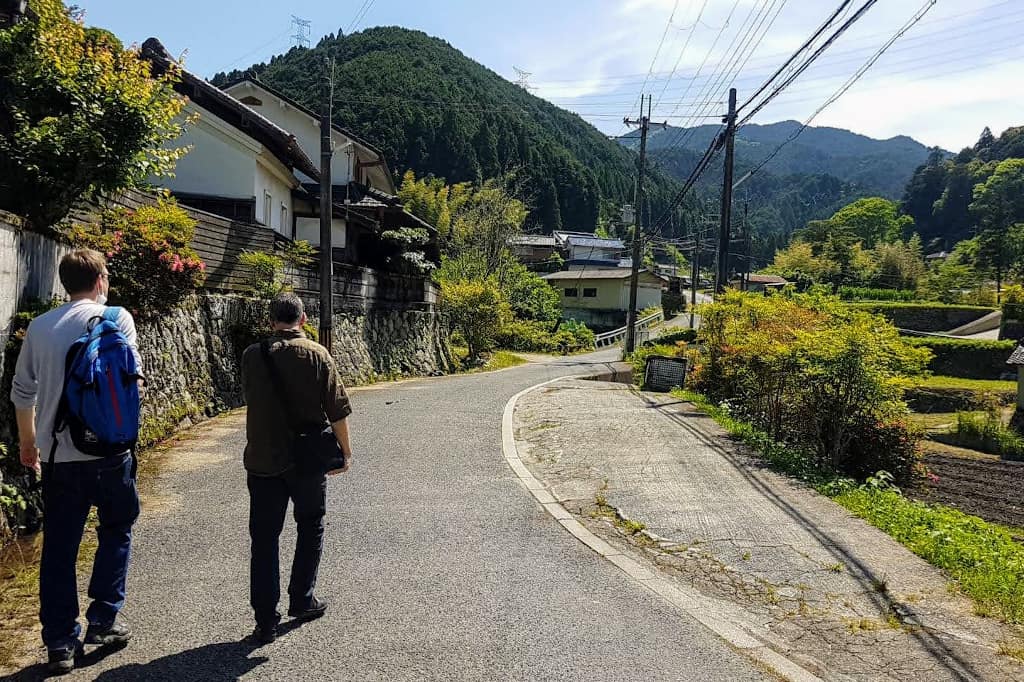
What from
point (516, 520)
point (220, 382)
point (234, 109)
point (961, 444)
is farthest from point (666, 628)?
point (961, 444)

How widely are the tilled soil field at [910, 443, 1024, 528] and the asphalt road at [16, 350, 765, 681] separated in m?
9.38

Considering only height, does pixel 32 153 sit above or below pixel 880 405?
above

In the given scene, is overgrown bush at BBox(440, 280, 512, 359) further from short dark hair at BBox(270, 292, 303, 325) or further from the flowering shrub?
short dark hair at BBox(270, 292, 303, 325)

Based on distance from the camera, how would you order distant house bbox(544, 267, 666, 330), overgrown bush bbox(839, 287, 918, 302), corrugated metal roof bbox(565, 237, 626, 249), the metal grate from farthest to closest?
1. corrugated metal roof bbox(565, 237, 626, 249)
2. overgrown bush bbox(839, 287, 918, 302)
3. distant house bbox(544, 267, 666, 330)
4. the metal grate

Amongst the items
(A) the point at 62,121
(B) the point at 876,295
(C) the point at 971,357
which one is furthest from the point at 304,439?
(B) the point at 876,295

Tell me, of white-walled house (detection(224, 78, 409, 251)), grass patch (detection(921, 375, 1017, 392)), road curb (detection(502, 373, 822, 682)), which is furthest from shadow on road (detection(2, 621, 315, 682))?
grass patch (detection(921, 375, 1017, 392))

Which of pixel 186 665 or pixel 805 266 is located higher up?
pixel 805 266

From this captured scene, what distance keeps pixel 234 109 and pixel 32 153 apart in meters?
12.4

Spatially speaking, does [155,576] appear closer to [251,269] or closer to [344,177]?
[251,269]

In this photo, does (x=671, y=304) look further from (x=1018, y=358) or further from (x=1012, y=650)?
(x=1012, y=650)

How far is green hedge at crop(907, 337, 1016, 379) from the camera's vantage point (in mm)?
36000

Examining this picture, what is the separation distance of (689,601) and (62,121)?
718 centimetres

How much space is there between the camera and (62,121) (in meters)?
6.77

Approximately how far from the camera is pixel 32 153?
21.6ft
